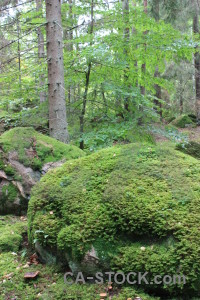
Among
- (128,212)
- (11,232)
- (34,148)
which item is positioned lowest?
(11,232)

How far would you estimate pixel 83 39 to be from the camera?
5.18 metres

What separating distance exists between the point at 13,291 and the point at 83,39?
4683mm

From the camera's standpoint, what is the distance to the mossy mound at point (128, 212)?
85.7 inches

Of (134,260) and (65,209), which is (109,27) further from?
(134,260)

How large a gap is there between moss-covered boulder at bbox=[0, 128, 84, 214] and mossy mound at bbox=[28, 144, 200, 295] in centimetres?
105

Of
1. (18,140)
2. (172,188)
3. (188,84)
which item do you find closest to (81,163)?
(172,188)

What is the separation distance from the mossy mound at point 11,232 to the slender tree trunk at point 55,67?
2156 mm

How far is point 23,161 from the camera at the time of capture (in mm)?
4395

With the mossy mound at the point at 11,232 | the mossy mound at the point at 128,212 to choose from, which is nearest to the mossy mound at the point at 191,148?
the mossy mound at the point at 128,212

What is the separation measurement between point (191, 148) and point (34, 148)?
9.43 feet

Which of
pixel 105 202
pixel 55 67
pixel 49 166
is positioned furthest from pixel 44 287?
pixel 55 67

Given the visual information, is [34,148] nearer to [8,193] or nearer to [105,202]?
[8,193]

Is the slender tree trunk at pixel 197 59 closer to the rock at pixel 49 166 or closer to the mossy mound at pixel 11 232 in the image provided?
the rock at pixel 49 166

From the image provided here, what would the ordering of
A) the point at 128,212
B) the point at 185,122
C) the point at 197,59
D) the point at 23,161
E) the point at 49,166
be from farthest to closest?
1. the point at 185,122
2. the point at 197,59
3. the point at 49,166
4. the point at 23,161
5. the point at 128,212
